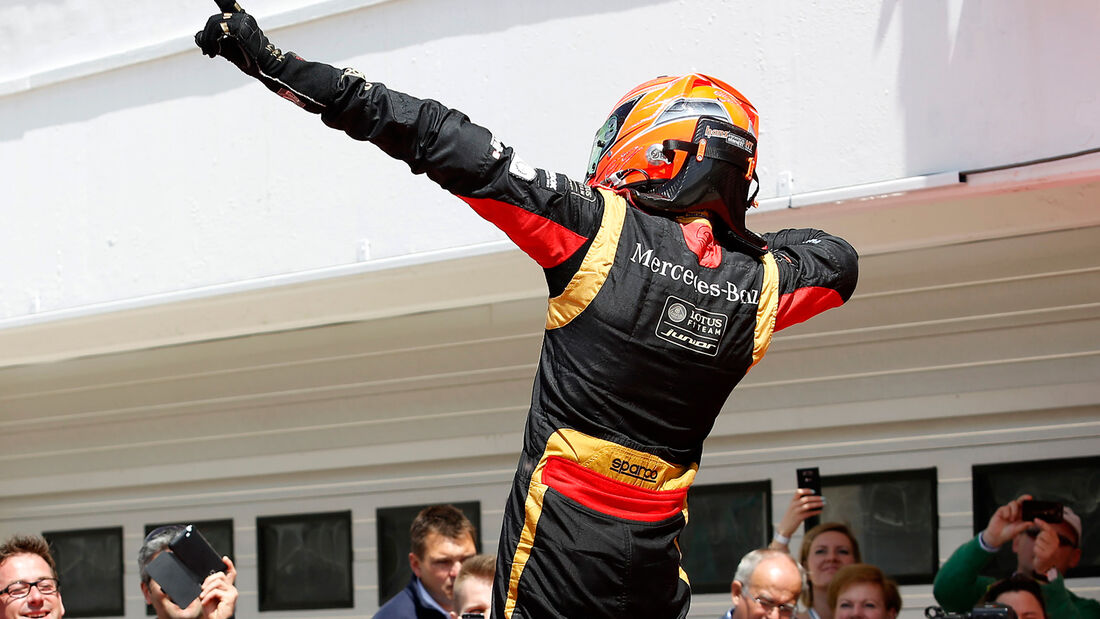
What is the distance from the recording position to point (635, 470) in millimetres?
3094

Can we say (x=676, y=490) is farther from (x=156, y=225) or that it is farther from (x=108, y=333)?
(x=108, y=333)

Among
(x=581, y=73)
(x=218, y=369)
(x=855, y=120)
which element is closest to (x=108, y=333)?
(x=218, y=369)

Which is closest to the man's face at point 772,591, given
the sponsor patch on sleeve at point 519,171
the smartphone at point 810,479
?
the smartphone at point 810,479

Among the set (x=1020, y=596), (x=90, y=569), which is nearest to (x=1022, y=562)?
(x=1020, y=596)

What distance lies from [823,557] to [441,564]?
71.6 inches

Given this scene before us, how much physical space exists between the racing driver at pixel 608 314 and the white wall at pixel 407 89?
2.78 m

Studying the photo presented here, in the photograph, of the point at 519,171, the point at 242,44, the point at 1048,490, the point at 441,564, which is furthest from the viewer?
the point at 1048,490

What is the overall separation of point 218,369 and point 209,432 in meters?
0.51

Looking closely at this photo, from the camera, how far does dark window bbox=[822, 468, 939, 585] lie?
23.9 feet

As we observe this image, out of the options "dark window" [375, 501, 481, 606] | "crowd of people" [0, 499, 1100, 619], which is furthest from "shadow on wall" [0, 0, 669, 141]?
"dark window" [375, 501, 481, 606]

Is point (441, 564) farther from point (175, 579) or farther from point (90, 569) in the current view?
point (90, 569)

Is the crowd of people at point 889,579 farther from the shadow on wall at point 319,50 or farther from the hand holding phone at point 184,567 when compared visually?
the shadow on wall at point 319,50

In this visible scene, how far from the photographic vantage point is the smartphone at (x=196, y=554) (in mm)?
4039

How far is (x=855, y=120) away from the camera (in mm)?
5938
